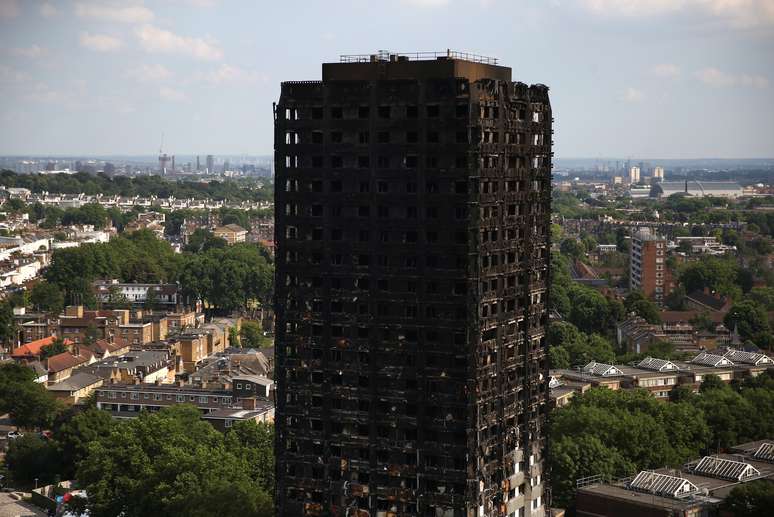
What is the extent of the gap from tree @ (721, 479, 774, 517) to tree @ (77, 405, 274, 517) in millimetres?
20423

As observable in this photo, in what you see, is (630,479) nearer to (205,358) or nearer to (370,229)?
(370,229)

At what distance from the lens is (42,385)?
3770 inches

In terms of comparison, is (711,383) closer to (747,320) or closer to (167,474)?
(747,320)

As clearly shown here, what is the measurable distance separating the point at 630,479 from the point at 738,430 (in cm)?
1751

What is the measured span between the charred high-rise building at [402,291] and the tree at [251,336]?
75.1 m

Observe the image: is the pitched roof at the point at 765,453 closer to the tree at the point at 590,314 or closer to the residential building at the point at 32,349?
the residential building at the point at 32,349

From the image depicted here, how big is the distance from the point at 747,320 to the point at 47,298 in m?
69.8

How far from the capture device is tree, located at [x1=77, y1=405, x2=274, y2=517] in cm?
6194

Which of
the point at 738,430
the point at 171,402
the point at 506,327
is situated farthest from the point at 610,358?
the point at 506,327

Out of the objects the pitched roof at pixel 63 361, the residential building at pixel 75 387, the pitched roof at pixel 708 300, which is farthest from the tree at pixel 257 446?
the pitched roof at pixel 708 300

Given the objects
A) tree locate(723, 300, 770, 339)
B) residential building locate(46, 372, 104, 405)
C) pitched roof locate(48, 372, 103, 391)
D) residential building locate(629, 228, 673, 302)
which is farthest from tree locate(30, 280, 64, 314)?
tree locate(723, 300, 770, 339)

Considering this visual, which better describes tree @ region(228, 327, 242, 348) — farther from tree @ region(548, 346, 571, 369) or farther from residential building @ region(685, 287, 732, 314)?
residential building @ region(685, 287, 732, 314)

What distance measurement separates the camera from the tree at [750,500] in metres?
61.1

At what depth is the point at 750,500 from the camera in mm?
61500
